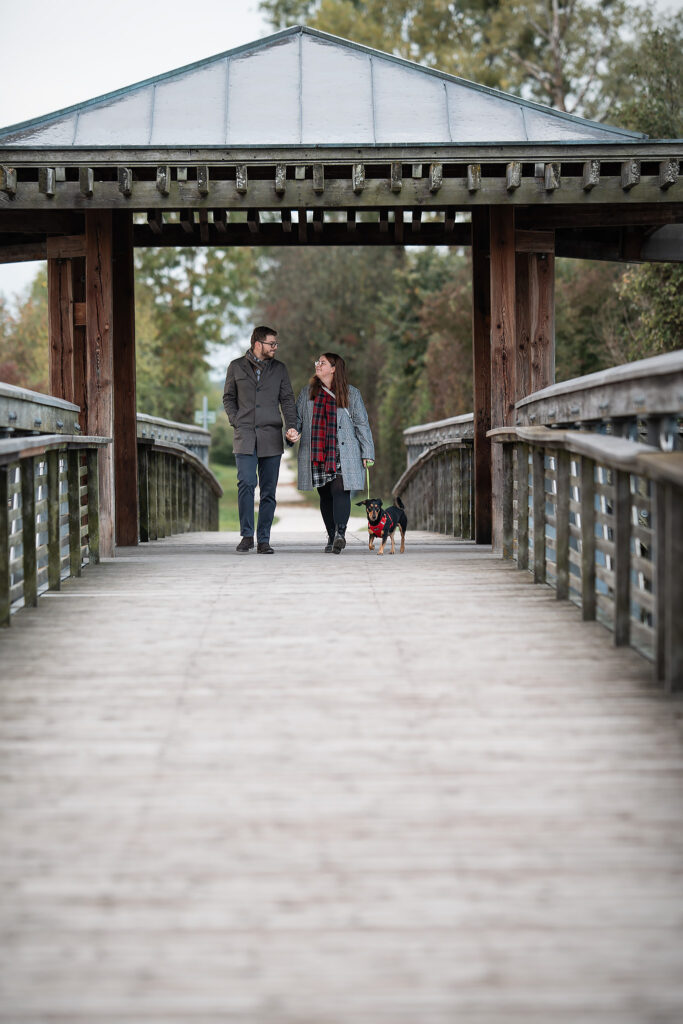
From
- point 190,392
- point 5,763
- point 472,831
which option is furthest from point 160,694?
point 190,392

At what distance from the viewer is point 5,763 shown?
Answer: 4410 millimetres

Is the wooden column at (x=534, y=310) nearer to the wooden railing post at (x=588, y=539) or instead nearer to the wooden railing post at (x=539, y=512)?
the wooden railing post at (x=539, y=512)

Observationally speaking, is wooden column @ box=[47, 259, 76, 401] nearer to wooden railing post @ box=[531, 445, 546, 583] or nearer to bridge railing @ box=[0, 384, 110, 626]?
bridge railing @ box=[0, 384, 110, 626]

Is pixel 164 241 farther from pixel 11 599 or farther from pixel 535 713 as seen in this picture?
pixel 535 713

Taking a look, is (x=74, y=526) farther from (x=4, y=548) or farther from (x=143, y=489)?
(x=143, y=489)

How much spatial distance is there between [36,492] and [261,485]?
2.99 metres

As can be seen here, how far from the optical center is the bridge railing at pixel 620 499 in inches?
196

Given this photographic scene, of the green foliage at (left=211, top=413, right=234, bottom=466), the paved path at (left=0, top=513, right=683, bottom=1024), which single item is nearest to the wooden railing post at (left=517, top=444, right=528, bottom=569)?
the paved path at (left=0, top=513, right=683, bottom=1024)

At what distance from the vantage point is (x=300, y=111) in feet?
37.2

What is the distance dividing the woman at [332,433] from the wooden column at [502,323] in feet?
3.70

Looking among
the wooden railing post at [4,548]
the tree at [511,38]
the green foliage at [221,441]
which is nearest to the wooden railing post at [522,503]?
the wooden railing post at [4,548]

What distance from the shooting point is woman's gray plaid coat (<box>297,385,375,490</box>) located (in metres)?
10.5

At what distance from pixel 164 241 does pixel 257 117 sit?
2.94m

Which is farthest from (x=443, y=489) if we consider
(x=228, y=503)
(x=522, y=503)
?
(x=228, y=503)
